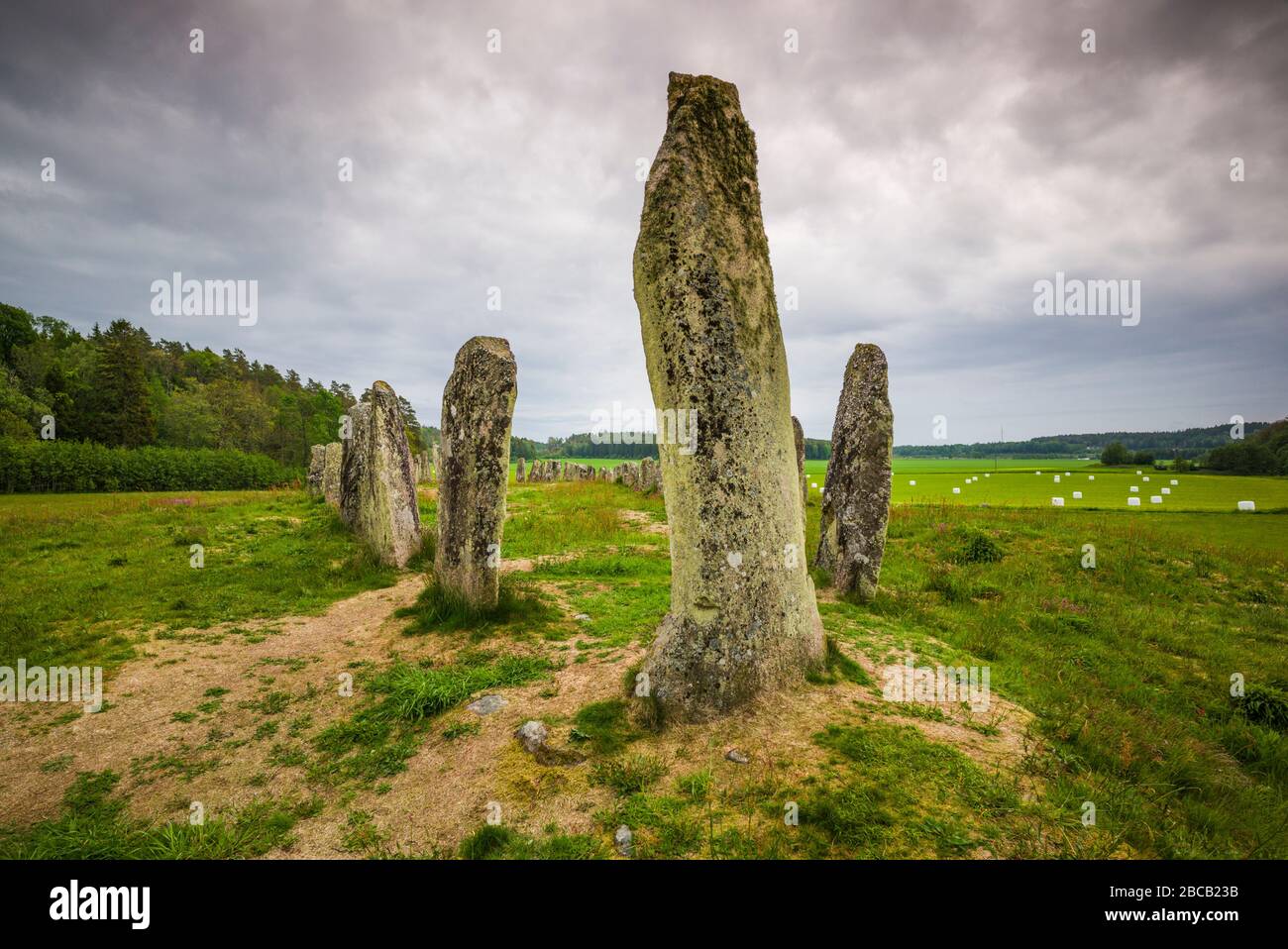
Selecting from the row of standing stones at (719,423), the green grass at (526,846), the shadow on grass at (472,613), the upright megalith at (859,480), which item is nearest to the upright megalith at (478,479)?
the shadow on grass at (472,613)

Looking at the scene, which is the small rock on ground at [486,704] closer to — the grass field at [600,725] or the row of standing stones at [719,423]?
the grass field at [600,725]

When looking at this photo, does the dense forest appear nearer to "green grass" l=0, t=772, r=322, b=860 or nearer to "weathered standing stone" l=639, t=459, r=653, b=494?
"weathered standing stone" l=639, t=459, r=653, b=494

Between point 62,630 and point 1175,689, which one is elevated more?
point 62,630

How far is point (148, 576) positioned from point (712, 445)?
11877mm

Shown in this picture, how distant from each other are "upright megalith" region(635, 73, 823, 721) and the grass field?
0.54 meters

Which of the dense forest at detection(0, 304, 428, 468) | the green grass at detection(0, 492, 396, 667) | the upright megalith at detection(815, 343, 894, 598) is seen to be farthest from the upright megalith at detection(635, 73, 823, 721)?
the dense forest at detection(0, 304, 428, 468)

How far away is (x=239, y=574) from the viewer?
1027 cm

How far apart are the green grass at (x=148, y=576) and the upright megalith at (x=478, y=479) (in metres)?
2.91

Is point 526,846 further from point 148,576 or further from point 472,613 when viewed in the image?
point 148,576

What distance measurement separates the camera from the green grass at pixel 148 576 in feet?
23.8

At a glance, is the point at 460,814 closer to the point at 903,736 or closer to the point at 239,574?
the point at 903,736

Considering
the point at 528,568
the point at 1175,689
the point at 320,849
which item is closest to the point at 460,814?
the point at 320,849

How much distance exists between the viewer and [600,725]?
4656 mm
